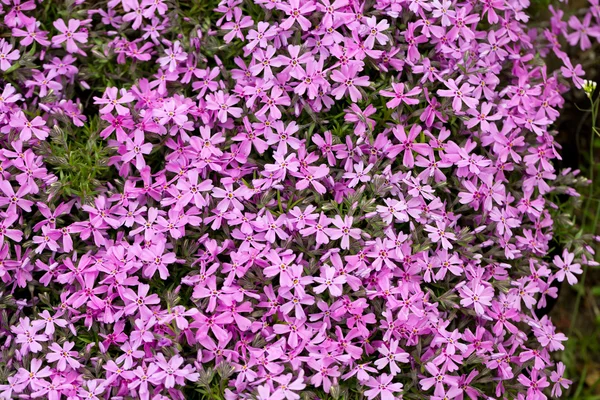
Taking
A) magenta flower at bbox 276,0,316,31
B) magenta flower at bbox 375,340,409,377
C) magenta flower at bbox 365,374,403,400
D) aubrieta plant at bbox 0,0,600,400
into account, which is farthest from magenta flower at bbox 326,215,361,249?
magenta flower at bbox 276,0,316,31

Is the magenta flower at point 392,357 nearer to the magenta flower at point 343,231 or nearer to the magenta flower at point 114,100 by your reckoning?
the magenta flower at point 343,231

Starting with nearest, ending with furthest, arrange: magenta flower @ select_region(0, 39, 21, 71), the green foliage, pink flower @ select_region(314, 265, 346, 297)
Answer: pink flower @ select_region(314, 265, 346, 297)
the green foliage
magenta flower @ select_region(0, 39, 21, 71)

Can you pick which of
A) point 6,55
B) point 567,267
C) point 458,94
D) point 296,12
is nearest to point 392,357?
point 567,267

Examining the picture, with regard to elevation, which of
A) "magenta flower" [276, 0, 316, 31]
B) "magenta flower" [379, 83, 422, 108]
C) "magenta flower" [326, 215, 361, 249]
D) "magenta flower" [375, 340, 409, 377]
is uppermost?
"magenta flower" [276, 0, 316, 31]

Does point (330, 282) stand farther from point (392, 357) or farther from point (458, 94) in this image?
point (458, 94)

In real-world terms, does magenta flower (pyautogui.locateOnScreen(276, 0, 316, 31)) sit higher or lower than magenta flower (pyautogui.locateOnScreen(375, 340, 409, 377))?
higher

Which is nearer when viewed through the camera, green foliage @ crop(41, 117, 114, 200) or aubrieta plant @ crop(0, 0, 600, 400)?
aubrieta plant @ crop(0, 0, 600, 400)

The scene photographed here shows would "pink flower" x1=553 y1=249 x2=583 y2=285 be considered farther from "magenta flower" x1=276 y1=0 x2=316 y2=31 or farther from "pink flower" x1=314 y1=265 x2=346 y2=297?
"magenta flower" x1=276 y1=0 x2=316 y2=31

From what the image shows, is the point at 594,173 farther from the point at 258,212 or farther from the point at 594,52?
the point at 258,212
